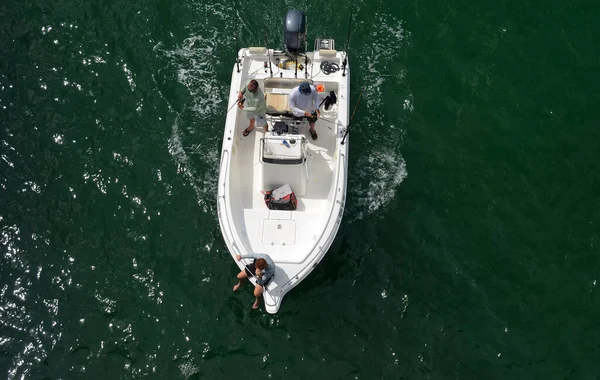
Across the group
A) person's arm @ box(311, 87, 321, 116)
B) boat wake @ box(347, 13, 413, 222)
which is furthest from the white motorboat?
boat wake @ box(347, 13, 413, 222)

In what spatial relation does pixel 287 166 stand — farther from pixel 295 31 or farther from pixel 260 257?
pixel 295 31

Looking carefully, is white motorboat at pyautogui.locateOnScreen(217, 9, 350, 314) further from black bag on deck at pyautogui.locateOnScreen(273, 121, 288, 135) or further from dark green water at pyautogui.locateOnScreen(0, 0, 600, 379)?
dark green water at pyautogui.locateOnScreen(0, 0, 600, 379)

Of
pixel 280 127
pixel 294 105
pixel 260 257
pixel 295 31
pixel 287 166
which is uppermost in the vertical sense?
pixel 295 31

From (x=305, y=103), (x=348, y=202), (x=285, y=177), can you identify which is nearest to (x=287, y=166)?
(x=285, y=177)

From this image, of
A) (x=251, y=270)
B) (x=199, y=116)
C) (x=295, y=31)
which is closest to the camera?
(x=251, y=270)

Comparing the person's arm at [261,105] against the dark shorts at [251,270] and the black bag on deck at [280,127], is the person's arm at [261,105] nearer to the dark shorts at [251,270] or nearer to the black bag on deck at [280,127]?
the black bag on deck at [280,127]

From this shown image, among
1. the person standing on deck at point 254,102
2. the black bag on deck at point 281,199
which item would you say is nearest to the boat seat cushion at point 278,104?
the person standing on deck at point 254,102

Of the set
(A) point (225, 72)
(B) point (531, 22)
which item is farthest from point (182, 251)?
(B) point (531, 22)

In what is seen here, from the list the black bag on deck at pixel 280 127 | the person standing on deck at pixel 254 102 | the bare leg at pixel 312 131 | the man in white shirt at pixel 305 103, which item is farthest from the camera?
the bare leg at pixel 312 131

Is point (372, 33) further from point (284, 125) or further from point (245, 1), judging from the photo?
point (284, 125)
